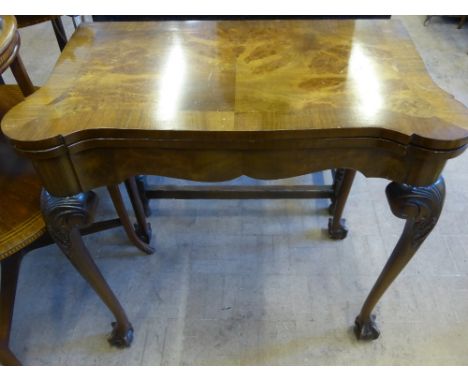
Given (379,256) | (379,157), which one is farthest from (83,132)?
(379,256)

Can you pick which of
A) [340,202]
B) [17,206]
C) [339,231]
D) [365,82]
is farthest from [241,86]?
[339,231]

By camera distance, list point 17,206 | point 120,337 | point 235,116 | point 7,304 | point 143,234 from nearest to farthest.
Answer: point 235,116, point 17,206, point 7,304, point 120,337, point 143,234

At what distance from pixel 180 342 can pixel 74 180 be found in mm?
608

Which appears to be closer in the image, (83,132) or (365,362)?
(83,132)

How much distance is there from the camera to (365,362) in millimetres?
1002

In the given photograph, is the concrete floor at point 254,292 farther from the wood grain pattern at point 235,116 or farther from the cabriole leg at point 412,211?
the wood grain pattern at point 235,116

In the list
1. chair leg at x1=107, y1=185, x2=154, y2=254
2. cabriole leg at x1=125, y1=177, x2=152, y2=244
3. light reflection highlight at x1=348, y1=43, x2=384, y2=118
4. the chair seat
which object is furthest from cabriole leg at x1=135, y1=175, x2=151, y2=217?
light reflection highlight at x1=348, y1=43, x2=384, y2=118

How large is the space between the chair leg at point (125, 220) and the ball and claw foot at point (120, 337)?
275 mm

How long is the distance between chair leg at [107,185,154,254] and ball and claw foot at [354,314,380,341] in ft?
2.27

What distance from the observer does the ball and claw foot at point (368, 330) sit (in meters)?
1.01

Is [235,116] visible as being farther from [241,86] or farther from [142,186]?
[142,186]

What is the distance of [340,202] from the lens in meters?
1.20

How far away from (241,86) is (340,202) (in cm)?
65
